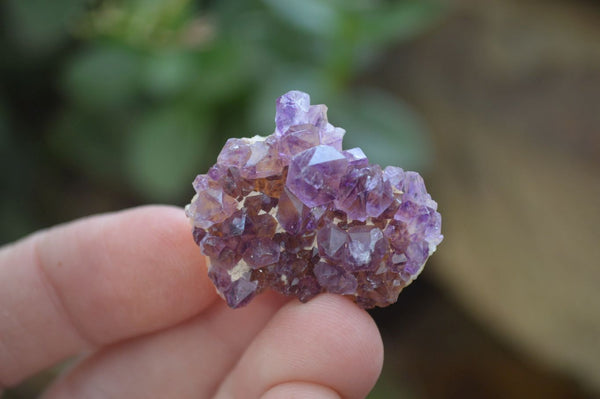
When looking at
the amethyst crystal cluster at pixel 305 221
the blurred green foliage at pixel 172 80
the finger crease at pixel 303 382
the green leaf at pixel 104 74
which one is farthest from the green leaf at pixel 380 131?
the finger crease at pixel 303 382

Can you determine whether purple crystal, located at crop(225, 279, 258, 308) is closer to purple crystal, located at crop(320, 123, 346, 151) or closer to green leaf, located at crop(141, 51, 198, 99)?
purple crystal, located at crop(320, 123, 346, 151)

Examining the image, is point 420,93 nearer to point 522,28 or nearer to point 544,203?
point 522,28

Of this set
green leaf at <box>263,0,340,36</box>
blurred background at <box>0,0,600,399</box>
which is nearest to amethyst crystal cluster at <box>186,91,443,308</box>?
blurred background at <box>0,0,600,399</box>

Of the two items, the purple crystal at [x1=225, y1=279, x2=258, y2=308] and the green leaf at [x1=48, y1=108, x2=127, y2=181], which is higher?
the purple crystal at [x1=225, y1=279, x2=258, y2=308]

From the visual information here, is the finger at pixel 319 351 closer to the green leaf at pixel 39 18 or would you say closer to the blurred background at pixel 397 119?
the blurred background at pixel 397 119

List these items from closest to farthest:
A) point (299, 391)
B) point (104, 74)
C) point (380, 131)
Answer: point (299, 391) → point (104, 74) → point (380, 131)

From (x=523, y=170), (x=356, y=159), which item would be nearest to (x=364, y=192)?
(x=356, y=159)

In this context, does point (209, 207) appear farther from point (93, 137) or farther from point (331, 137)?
point (93, 137)
